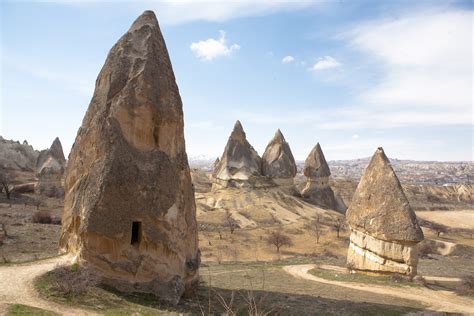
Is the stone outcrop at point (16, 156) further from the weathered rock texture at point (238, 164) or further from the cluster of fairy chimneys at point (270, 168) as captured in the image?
the cluster of fairy chimneys at point (270, 168)

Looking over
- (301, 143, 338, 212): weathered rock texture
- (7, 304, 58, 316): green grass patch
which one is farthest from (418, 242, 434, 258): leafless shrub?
(7, 304, 58, 316): green grass patch

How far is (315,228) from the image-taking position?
3562 cm

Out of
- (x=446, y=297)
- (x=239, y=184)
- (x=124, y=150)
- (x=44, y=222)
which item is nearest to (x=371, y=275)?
(x=446, y=297)

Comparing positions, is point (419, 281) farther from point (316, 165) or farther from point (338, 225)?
point (316, 165)

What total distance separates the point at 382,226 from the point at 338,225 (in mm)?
18411

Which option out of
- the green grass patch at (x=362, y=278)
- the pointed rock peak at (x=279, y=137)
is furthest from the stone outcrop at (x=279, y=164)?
the green grass patch at (x=362, y=278)

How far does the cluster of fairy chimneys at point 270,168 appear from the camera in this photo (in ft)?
145

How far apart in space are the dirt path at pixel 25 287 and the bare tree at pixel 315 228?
23.3 metres

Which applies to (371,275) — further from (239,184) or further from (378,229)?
(239,184)

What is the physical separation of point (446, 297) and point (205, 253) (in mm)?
Result: 15338

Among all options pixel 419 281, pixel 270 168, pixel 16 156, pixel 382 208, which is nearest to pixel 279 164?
pixel 270 168

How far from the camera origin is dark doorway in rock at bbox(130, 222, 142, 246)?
1212 centimetres

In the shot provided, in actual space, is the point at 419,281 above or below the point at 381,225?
below

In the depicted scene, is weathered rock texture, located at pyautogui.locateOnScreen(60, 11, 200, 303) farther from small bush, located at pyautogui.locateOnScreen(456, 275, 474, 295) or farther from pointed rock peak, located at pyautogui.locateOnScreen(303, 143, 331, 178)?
pointed rock peak, located at pyautogui.locateOnScreen(303, 143, 331, 178)
